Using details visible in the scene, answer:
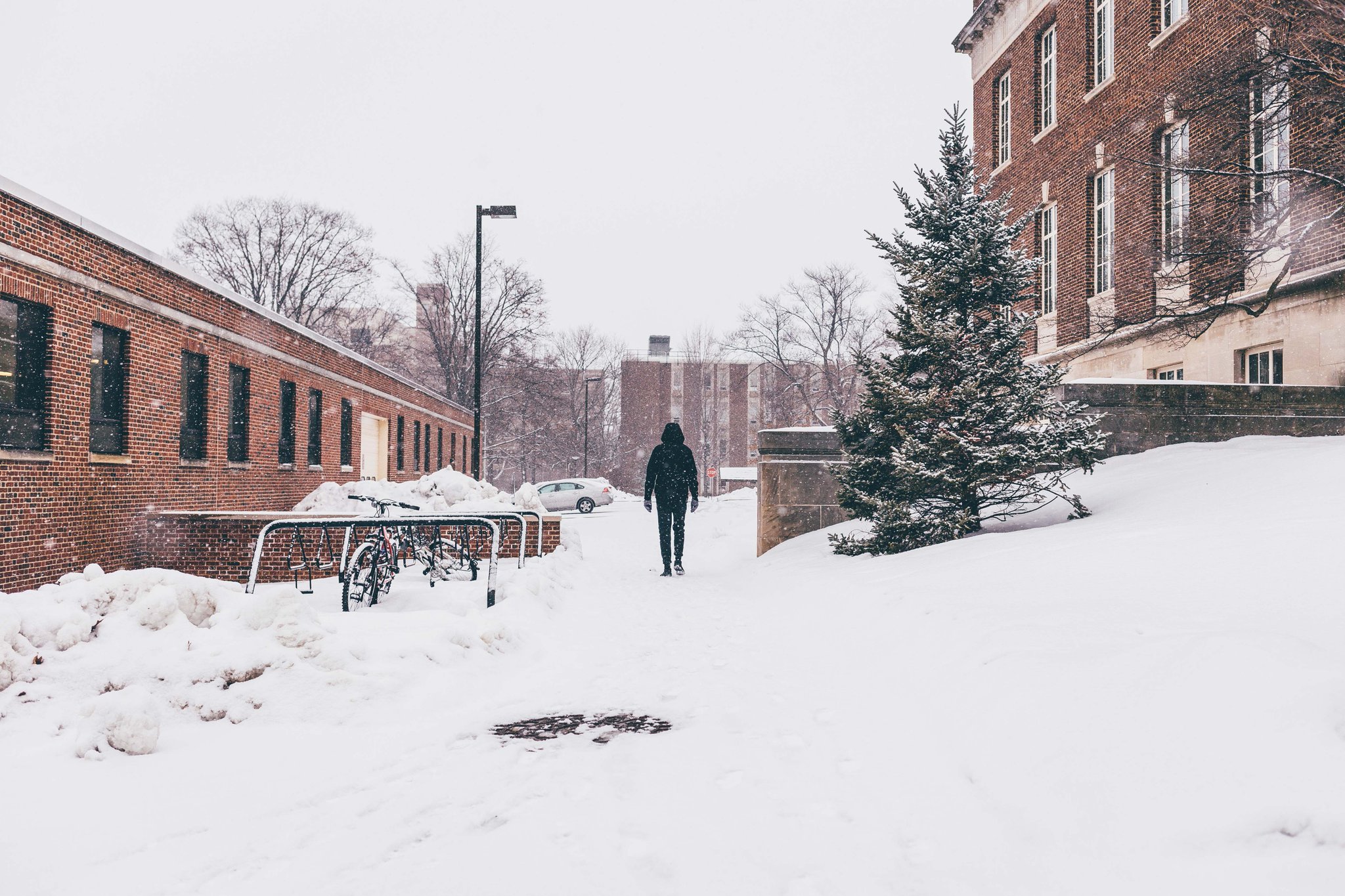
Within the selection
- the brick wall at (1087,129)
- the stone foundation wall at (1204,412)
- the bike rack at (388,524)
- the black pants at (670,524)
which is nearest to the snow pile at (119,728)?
the bike rack at (388,524)

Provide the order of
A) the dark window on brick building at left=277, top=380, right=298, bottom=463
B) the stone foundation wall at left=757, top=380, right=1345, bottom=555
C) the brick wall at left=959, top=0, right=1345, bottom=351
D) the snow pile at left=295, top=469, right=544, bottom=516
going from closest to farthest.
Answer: the stone foundation wall at left=757, top=380, right=1345, bottom=555 → the brick wall at left=959, top=0, right=1345, bottom=351 → the snow pile at left=295, top=469, right=544, bottom=516 → the dark window on brick building at left=277, top=380, right=298, bottom=463

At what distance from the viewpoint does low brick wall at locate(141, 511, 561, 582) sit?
41.8ft

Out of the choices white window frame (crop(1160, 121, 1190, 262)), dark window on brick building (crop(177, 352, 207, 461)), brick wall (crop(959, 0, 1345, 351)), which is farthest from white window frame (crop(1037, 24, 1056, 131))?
dark window on brick building (crop(177, 352, 207, 461))

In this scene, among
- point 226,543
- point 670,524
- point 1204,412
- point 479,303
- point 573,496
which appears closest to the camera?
point 1204,412

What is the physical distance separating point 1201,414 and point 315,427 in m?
19.1

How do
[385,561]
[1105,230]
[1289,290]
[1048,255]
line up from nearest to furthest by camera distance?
[385,561]
[1289,290]
[1105,230]
[1048,255]

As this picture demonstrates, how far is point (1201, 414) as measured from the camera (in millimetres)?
11422

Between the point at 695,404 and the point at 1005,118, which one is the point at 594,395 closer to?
the point at 695,404

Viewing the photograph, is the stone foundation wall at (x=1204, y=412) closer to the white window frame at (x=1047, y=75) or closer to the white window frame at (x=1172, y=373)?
the white window frame at (x=1172, y=373)

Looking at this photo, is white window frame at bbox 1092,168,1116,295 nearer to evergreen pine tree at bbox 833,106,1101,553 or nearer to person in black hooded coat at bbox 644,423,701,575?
evergreen pine tree at bbox 833,106,1101,553

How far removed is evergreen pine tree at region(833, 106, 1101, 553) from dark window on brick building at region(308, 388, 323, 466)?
50.7 feet

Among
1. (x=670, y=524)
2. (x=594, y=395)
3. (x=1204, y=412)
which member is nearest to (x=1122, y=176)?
(x=1204, y=412)

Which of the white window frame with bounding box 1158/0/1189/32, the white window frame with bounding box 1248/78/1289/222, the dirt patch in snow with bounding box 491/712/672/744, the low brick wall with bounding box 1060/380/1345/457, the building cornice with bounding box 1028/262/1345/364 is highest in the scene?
the white window frame with bounding box 1158/0/1189/32

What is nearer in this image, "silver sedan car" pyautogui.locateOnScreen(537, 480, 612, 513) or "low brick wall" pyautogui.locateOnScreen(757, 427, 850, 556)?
"low brick wall" pyautogui.locateOnScreen(757, 427, 850, 556)
